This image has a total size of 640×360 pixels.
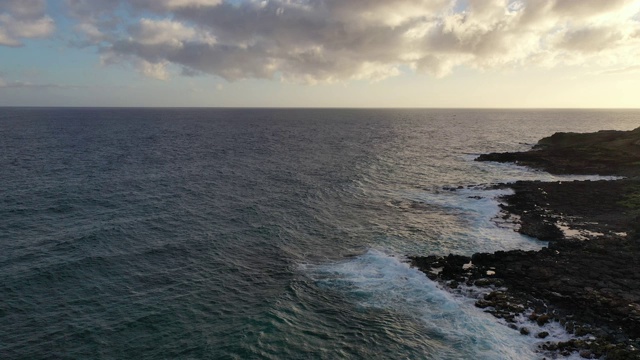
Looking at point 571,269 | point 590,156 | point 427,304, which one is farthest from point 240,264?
point 590,156

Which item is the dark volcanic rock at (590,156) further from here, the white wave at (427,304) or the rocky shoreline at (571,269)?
the white wave at (427,304)

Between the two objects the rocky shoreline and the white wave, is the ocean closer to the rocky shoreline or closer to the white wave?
the white wave

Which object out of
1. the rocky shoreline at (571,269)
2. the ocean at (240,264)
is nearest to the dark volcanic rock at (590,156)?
the ocean at (240,264)

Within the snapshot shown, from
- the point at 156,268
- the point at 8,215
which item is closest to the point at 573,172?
the point at 156,268

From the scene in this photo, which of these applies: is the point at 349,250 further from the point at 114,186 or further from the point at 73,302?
the point at 114,186

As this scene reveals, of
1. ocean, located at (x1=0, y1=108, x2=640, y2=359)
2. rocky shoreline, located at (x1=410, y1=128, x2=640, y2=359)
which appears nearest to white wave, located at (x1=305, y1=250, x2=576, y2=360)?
ocean, located at (x1=0, y1=108, x2=640, y2=359)

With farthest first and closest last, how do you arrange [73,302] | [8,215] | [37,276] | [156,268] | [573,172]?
[573,172] < [8,215] < [156,268] < [37,276] < [73,302]

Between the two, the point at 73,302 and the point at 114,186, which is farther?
the point at 114,186
